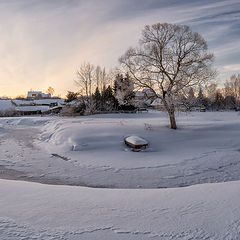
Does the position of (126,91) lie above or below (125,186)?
above

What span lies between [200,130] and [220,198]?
13438 mm

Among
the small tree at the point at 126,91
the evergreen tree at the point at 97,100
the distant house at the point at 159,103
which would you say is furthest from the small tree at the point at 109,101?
the distant house at the point at 159,103

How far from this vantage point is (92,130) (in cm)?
1650

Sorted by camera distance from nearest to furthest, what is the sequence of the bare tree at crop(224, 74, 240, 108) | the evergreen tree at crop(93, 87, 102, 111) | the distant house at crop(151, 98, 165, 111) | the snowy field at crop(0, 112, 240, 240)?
1. the snowy field at crop(0, 112, 240, 240)
2. the distant house at crop(151, 98, 165, 111)
3. the evergreen tree at crop(93, 87, 102, 111)
4. the bare tree at crop(224, 74, 240, 108)

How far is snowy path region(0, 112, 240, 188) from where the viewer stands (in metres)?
8.50

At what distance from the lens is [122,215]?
11.8 ft

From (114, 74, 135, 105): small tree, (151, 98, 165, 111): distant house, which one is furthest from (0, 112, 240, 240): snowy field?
(114, 74, 135, 105): small tree

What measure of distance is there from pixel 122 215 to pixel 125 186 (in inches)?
163

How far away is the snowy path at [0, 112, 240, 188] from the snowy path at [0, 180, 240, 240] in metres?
3.29

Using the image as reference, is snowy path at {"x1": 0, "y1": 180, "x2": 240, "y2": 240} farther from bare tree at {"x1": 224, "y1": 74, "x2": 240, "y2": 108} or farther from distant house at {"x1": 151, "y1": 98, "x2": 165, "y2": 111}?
bare tree at {"x1": 224, "y1": 74, "x2": 240, "y2": 108}

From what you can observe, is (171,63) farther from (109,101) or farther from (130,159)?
(109,101)

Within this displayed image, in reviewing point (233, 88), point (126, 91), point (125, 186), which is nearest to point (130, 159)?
point (125, 186)

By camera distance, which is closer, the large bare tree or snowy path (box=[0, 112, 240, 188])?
snowy path (box=[0, 112, 240, 188])

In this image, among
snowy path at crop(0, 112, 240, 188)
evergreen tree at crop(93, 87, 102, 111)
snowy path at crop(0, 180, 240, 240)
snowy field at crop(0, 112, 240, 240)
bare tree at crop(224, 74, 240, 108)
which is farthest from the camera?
bare tree at crop(224, 74, 240, 108)
